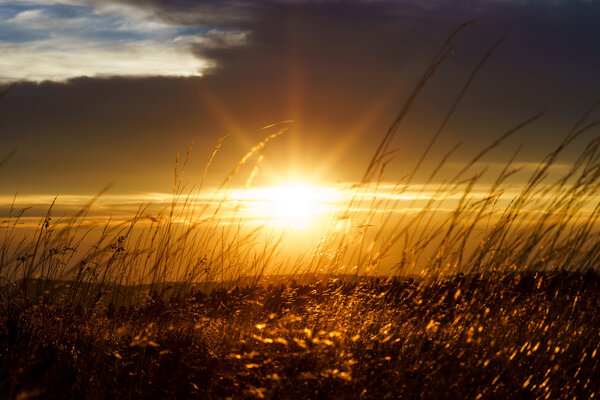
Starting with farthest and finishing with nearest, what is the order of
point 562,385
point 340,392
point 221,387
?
point 562,385 < point 221,387 < point 340,392

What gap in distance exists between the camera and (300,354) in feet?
7.13

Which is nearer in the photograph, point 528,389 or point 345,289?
point 528,389

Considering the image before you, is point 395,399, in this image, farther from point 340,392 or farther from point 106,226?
point 106,226

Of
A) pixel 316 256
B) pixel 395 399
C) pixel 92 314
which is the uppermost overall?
pixel 316 256

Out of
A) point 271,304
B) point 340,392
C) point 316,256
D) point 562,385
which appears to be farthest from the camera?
point 271,304

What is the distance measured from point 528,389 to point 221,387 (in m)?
1.53

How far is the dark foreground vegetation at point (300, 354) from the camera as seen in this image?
230 cm

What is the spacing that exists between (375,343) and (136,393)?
1.31 meters

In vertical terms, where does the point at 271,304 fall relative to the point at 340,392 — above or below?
below

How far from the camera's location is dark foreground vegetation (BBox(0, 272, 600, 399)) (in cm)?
230

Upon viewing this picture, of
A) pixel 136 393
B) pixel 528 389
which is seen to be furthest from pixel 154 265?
pixel 528 389

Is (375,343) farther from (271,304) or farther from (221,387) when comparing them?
(271,304)

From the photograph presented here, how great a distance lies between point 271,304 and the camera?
442 centimetres

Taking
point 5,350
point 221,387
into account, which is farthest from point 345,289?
point 5,350
